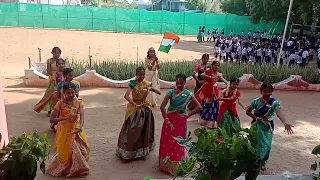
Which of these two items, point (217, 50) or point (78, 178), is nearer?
point (78, 178)

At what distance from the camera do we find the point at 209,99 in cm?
725

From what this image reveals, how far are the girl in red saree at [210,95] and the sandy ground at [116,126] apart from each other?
1.27 feet

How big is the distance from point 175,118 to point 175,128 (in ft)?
0.45

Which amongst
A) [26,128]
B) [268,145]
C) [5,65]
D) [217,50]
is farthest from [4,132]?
[217,50]

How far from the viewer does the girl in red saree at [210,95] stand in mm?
7141

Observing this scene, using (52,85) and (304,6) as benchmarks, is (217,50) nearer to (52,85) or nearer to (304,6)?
(304,6)

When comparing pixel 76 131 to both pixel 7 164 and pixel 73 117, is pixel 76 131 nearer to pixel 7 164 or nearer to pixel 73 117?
pixel 73 117

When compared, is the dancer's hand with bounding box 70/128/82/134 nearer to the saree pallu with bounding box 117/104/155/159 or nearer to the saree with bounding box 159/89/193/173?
the saree pallu with bounding box 117/104/155/159

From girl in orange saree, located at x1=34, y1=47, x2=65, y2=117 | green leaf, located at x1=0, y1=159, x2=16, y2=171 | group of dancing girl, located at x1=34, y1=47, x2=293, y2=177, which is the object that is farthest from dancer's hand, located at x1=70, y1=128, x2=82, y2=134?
Result: girl in orange saree, located at x1=34, y1=47, x2=65, y2=117

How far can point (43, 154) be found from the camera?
2.57 meters

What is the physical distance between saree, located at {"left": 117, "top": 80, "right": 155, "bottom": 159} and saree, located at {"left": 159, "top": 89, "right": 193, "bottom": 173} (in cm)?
46

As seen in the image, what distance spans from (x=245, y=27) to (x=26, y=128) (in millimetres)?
32978

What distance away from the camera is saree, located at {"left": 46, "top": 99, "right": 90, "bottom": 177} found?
4680 millimetres

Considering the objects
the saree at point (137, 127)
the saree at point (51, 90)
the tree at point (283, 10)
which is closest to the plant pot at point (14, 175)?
the saree at point (137, 127)
